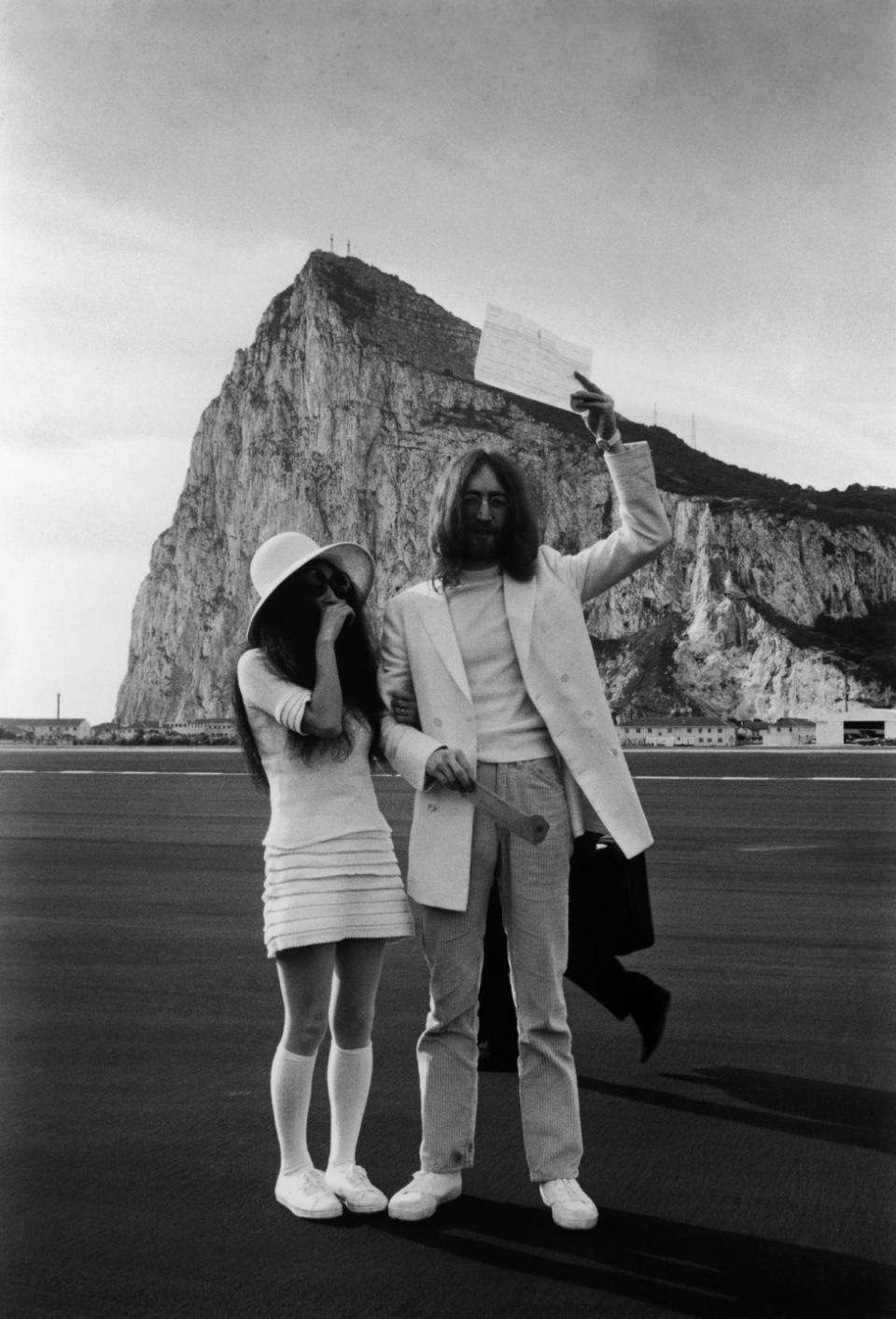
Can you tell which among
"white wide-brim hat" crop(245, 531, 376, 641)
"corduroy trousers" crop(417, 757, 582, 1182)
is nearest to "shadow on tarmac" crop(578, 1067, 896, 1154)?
"corduroy trousers" crop(417, 757, 582, 1182)

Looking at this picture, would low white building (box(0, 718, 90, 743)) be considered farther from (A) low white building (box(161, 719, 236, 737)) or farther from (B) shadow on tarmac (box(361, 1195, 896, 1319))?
(B) shadow on tarmac (box(361, 1195, 896, 1319))

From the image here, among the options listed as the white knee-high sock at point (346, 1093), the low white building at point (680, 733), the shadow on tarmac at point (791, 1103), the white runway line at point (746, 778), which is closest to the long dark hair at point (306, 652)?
the white knee-high sock at point (346, 1093)

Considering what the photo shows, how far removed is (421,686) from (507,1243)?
1283 millimetres

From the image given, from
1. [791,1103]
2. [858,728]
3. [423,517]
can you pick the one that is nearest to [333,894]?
[791,1103]

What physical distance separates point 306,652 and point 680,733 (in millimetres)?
99818

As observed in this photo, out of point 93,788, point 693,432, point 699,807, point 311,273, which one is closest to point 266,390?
point 311,273

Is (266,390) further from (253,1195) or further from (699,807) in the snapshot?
(253,1195)

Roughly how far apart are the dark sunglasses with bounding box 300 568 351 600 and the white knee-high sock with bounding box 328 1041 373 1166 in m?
1.11

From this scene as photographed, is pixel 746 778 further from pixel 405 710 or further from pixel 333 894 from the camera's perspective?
pixel 333 894

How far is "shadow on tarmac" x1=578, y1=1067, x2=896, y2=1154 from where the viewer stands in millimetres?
3727

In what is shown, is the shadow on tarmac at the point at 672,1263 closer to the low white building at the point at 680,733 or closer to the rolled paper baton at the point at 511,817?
the rolled paper baton at the point at 511,817

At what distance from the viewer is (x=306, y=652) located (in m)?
3.15

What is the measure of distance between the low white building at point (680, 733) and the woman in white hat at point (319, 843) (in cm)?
9362

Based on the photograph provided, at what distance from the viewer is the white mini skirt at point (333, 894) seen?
301 cm
